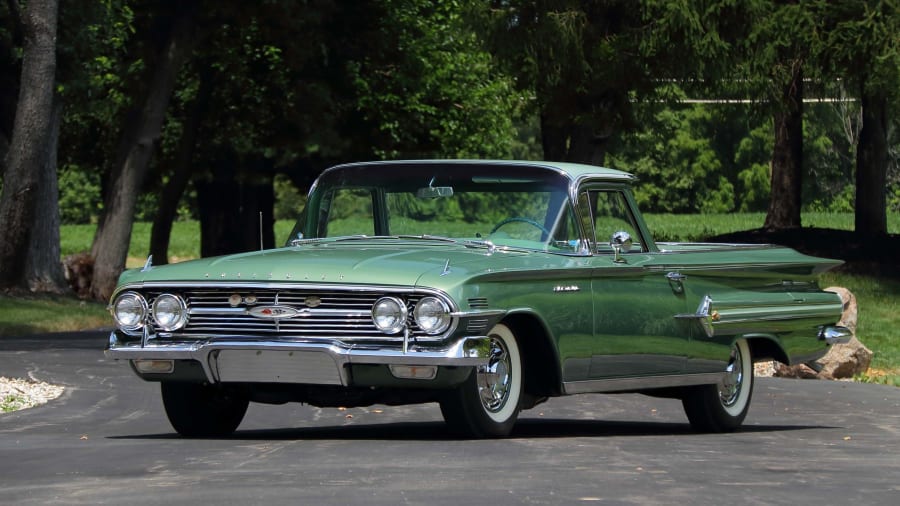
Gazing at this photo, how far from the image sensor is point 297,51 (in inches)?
1544

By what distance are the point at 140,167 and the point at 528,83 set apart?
7.54 m

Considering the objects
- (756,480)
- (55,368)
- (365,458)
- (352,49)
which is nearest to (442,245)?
(365,458)

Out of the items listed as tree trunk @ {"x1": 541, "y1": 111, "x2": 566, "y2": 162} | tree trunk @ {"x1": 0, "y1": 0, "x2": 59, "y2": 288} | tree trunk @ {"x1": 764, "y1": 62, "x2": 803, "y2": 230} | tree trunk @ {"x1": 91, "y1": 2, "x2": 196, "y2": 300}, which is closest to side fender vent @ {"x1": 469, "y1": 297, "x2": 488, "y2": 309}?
tree trunk @ {"x1": 0, "y1": 0, "x2": 59, "y2": 288}

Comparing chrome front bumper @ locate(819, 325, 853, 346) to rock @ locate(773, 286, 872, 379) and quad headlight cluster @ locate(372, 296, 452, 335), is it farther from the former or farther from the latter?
rock @ locate(773, 286, 872, 379)

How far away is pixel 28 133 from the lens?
30.7 meters

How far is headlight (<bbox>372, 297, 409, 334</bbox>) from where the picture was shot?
394 inches

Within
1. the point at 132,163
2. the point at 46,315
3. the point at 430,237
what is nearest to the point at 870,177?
the point at 132,163

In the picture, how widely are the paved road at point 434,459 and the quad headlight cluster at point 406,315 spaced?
64 centimetres

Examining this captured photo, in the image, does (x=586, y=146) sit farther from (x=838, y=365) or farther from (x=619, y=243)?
(x=619, y=243)

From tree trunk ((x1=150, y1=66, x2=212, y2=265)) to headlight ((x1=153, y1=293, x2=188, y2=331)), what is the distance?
3355 centimetres

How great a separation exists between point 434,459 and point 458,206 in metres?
2.66

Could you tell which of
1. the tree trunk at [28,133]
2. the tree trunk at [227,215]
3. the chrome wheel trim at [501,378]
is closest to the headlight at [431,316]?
the chrome wheel trim at [501,378]

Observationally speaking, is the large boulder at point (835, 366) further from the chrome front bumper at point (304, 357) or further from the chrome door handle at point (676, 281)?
the chrome front bumper at point (304, 357)

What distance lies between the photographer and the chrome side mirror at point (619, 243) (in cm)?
1157
